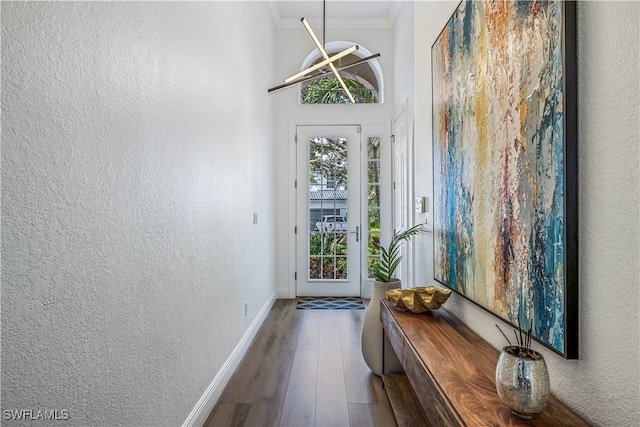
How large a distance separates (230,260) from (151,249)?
118cm

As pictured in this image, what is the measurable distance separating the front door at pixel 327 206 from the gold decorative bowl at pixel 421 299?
2.82 metres

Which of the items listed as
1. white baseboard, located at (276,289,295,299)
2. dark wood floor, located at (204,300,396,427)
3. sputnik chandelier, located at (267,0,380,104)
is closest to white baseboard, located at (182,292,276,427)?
dark wood floor, located at (204,300,396,427)

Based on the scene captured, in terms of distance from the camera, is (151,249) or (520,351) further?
(151,249)

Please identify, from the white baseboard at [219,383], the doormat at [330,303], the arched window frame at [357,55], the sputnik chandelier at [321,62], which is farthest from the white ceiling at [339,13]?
the white baseboard at [219,383]

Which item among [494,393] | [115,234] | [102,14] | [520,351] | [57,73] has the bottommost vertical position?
[494,393]

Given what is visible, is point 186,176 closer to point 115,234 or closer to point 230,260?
point 115,234

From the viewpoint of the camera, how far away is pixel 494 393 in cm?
119

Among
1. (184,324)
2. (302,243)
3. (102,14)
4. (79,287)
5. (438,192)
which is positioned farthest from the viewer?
(302,243)

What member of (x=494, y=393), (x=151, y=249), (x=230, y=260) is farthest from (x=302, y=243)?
(x=494, y=393)

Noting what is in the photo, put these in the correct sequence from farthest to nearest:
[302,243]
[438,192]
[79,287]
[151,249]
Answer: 1. [302,243]
2. [438,192]
3. [151,249]
4. [79,287]

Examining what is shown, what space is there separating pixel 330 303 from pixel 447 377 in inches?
134

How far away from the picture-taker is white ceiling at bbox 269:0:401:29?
14.5ft

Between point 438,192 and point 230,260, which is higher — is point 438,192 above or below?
above

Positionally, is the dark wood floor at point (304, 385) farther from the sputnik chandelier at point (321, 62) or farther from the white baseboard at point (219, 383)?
the sputnik chandelier at point (321, 62)
